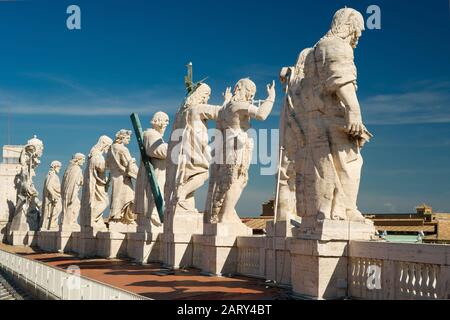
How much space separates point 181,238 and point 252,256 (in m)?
2.78

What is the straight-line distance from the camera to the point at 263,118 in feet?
39.7

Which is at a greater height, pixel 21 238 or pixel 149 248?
pixel 149 248

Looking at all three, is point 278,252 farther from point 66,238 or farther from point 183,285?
point 66,238

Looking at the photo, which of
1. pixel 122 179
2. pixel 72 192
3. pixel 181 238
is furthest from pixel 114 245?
pixel 72 192

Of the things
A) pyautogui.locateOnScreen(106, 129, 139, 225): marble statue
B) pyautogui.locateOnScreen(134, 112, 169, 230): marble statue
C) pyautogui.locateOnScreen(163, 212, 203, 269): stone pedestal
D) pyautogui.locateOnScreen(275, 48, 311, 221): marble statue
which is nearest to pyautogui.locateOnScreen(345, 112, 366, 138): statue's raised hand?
pyautogui.locateOnScreen(275, 48, 311, 221): marble statue

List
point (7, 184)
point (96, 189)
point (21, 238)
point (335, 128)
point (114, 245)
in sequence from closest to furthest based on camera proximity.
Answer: point (335, 128) → point (114, 245) → point (96, 189) → point (21, 238) → point (7, 184)

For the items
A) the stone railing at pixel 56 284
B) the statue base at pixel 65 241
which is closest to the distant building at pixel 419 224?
the stone railing at pixel 56 284

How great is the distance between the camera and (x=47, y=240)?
86.3 feet

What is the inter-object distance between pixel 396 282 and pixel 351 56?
10.5ft

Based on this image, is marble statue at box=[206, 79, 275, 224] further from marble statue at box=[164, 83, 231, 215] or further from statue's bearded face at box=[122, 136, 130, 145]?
statue's bearded face at box=[122, 136, 130, 145]

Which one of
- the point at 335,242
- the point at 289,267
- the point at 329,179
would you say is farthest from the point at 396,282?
the point at 289,267

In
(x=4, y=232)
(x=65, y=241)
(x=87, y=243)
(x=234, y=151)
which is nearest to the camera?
→ (x=234, y=151)
